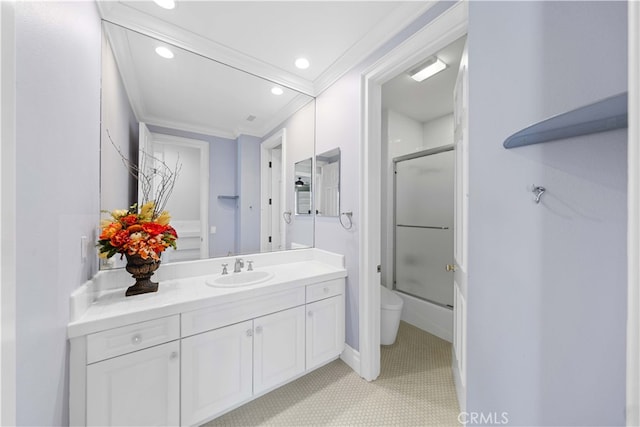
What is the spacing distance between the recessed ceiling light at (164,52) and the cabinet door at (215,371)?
1.85m

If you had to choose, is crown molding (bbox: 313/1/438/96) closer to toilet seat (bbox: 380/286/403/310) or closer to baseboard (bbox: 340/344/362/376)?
toilet seat (bbox: 380/286/403/310)

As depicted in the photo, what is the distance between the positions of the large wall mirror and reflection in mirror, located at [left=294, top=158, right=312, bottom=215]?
0.04 metres

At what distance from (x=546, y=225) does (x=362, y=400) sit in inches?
62.1

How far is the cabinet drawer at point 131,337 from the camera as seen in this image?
1004 mm

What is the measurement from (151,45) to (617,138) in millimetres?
2270

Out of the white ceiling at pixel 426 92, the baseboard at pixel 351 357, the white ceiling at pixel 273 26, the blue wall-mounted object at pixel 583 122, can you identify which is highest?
the white ceiling at pixel 426 92

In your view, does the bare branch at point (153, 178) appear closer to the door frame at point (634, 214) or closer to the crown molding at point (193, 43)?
the crown molding at point (193, 43)

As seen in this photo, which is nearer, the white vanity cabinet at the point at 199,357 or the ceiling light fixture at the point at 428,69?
the white vanity cabinet at the point at 199,357

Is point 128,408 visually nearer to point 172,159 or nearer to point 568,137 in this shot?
point 172,159

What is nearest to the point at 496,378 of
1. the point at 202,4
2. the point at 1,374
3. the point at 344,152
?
the point at 1,374

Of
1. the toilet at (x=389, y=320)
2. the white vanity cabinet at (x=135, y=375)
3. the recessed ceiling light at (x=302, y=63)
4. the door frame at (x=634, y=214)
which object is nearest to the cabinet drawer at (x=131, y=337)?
the white vanity cabinet at (x=135, y=375)

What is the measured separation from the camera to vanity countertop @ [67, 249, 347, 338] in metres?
1.03

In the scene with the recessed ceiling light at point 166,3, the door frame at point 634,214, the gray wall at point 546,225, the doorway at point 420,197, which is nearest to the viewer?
the door frame at point 634,214

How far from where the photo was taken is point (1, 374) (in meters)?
0.41
